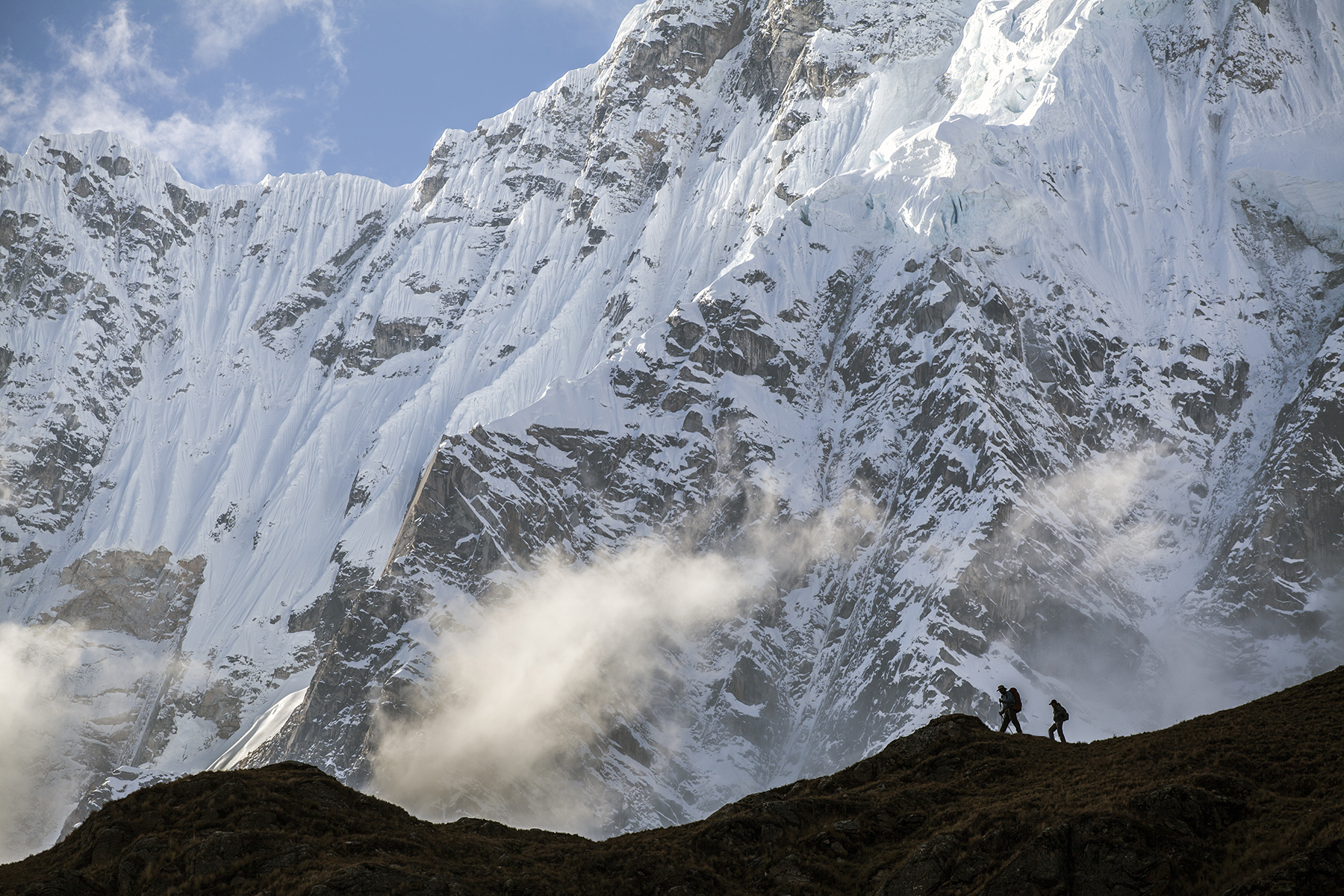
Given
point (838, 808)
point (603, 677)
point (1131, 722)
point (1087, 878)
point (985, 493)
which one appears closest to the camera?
point (1087, 878)

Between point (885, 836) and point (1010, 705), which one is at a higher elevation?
point (1010, 705)

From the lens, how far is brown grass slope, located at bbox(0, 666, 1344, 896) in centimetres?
3297

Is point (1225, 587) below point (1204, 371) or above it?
below

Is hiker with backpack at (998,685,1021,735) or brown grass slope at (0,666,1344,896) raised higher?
hiker with backpack at (998,685,1021,735)

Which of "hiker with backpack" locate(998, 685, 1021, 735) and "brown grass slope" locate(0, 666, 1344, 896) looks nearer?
"brown grass slope" locate(0, 666, 1344, 896)

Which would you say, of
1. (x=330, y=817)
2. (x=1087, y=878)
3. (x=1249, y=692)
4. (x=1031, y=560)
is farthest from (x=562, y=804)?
(x=1087, y=878)

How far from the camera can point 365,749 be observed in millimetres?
189375

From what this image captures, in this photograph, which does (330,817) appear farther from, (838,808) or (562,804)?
(562,804)

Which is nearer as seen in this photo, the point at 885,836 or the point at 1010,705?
the point at 885,836

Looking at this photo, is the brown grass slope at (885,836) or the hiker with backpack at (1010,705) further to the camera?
the hiker with backpack at (1010,705)

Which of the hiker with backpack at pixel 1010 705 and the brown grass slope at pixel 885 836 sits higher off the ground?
the hiker with backpack at pixel 1010 705

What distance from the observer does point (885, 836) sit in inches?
1578

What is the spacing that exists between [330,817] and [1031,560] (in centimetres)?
15051

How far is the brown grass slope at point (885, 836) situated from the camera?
108 feet
